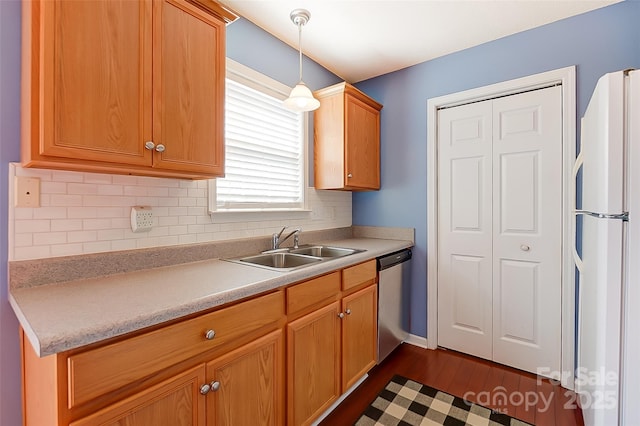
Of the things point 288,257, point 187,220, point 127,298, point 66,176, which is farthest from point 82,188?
point 288,257

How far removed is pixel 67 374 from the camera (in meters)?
0.78

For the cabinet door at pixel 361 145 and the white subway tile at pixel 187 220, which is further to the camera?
the cabinet door at pixel 361 145

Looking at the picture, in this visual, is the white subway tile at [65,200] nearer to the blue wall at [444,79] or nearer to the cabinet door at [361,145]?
the cabinet door at [361,145]

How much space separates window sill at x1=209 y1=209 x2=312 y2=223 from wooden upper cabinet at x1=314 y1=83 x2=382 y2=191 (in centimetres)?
32

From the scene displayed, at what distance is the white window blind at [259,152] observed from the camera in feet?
6.39

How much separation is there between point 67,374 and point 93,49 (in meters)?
1.08

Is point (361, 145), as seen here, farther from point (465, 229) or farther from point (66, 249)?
point (66, 249)

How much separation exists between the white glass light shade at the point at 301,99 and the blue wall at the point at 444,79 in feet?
4.05

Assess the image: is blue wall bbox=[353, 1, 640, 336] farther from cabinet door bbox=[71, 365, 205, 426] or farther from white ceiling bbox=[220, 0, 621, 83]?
cabinet door bbox=[71, 365, 205, 426]

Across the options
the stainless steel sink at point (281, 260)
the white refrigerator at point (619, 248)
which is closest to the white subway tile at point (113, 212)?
the stainless steel sink at point (281, 260)

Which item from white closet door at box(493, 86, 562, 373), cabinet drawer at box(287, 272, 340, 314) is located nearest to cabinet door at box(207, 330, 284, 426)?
cabinet drawer at box(287, 272, 340, 314)

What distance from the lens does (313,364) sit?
5.18 ft

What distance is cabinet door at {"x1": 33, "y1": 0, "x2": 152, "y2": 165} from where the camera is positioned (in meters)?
1.00

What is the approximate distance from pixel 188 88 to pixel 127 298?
932 millimetres
